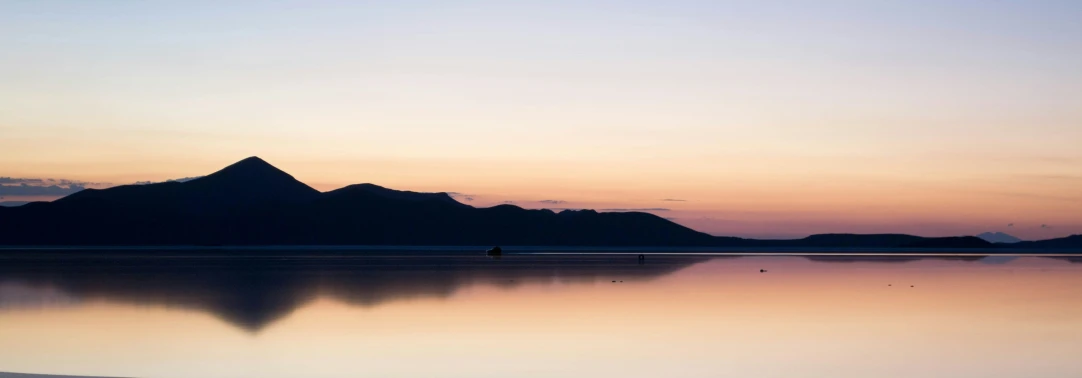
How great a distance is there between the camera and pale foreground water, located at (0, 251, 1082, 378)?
17172 mm

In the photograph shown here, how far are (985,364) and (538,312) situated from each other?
11.9 meters

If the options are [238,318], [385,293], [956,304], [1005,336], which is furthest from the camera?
[385,293]

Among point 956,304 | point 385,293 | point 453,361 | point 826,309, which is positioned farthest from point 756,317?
point 385,293

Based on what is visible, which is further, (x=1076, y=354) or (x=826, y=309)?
(x=826, y=309)

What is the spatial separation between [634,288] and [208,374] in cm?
2339

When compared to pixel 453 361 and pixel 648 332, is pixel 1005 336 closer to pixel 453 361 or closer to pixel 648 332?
pixel 648 332

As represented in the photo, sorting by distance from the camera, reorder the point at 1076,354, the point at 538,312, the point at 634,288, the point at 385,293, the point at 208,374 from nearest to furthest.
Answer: the point at 208,374 → the point at 1076,354 → the point at 538,312 → the point at 385,293 → the point at 634,288

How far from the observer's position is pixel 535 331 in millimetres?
22625

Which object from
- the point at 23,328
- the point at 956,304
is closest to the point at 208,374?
the point at 23,328

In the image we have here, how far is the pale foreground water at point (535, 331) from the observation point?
56.3 feet

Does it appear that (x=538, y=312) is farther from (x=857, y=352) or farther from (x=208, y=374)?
(x=208, y=374)

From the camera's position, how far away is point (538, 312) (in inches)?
1072

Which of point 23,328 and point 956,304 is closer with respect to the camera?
point 23,328

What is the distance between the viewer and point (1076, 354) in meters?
18.9
